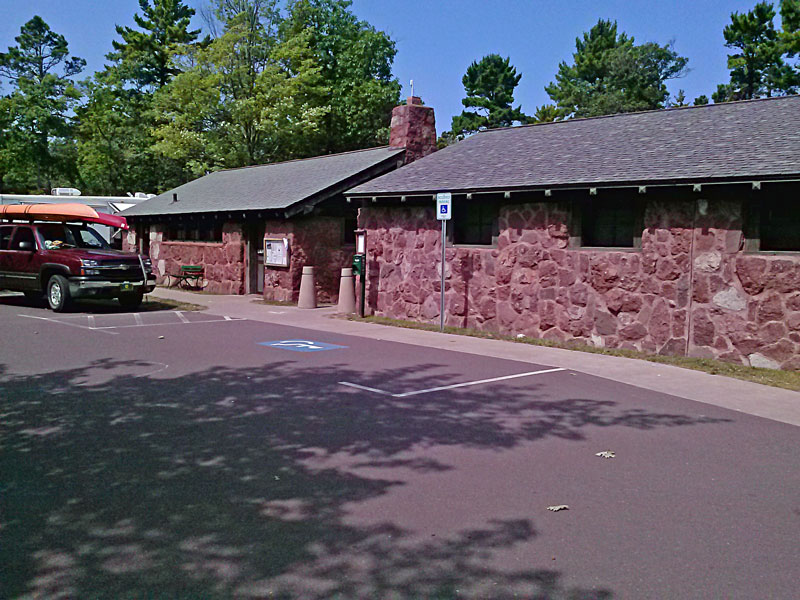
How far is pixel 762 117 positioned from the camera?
1386 centimetres

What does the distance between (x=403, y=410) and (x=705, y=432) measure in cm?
301

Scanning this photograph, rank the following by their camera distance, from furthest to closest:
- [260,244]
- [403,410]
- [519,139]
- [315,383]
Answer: [260,244] < [519,139] < [315,383] < [403,410]

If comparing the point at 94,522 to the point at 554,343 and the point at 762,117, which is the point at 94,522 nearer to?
the point at 554,343

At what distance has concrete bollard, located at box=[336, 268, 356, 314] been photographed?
18422 mm

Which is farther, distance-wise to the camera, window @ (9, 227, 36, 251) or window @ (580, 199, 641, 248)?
window @ (9, 227, 36, 251)

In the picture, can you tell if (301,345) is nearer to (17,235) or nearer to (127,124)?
(17,235)

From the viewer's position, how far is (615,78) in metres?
62.8

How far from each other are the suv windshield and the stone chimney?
8.97 metres

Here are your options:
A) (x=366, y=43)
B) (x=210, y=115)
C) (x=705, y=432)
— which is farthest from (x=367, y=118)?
(x=705, y=432)

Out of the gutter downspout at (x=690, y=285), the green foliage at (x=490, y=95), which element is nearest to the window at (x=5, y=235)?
the gutter downspout at (x=690, y=285)

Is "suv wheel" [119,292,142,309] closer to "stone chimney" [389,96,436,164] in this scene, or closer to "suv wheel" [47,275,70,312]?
"suv wheel" [47,275,70,312]

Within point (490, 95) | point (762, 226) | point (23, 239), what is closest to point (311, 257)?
point (23, 239)

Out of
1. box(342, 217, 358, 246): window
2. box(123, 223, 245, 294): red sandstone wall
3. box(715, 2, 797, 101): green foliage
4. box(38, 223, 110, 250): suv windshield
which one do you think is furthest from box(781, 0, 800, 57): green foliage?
box(38, 223, 110, 250): suv windshield

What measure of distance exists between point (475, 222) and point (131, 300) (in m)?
8.81
